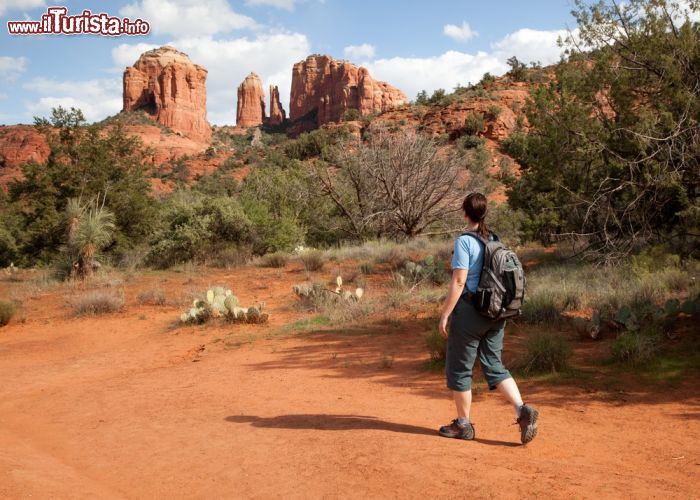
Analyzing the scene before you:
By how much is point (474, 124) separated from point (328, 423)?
40964mm

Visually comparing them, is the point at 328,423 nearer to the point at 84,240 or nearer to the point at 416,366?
the point at 416,366

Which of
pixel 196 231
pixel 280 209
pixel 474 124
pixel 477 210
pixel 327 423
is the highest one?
pixel 474 124

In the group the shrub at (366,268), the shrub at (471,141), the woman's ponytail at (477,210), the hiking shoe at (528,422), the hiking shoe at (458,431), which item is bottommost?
the hiking shoe at (458,431)

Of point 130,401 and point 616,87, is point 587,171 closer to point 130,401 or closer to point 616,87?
point 616,87

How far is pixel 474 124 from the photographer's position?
43.2 meters

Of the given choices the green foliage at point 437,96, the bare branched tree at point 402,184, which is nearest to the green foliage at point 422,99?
the green foliage at point 437,96

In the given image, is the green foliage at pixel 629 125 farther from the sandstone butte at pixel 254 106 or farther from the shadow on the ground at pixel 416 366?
the sandstone butte at pixel 254 106

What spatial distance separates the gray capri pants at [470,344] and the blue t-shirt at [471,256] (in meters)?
0.14

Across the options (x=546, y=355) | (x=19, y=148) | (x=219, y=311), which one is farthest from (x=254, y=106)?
(x=546, y=355)

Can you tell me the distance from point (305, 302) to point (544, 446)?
26.7 ft

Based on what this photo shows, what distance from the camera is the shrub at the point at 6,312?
12.1 meters

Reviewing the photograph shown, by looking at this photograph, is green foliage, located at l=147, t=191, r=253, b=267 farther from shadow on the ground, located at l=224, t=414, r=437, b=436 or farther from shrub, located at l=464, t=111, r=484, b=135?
shrub, located at l=464, t=111, r=484, b=135

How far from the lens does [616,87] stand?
335 inches

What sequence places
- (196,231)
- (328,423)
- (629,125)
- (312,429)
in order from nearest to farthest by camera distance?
(312,429) → (328,423) → (629,125) → (196,231)
